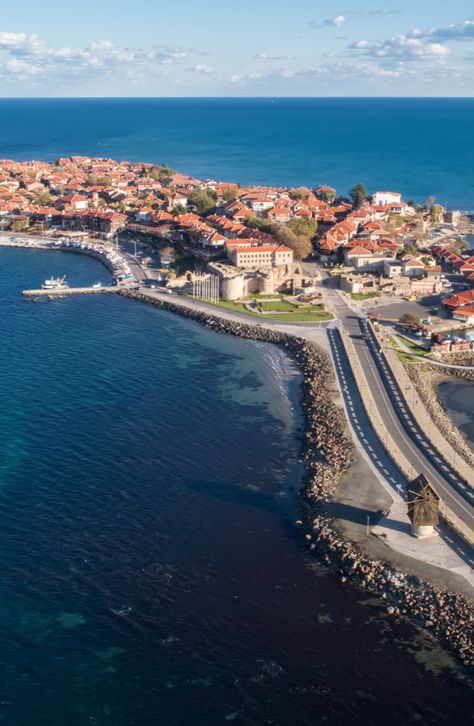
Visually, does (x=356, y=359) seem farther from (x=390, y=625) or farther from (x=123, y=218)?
(x=123, y=218)

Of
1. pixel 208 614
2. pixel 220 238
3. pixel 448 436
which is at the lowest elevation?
pixel 208 614

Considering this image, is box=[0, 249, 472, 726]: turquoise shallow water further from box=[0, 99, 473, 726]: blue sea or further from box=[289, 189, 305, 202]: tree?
box=[289, 189, 305, 202]: tree

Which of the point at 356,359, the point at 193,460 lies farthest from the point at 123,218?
the point at 193,460

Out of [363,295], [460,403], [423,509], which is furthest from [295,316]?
[423,509]

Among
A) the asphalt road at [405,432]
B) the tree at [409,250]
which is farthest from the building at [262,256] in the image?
the asphalt road at [405,432]

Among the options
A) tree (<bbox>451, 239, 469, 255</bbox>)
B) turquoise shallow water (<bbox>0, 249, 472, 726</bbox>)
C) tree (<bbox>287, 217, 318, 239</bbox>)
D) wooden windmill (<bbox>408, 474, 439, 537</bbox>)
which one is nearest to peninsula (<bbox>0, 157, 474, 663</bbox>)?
wooden windmill (<bbox>408, 474, 439, 537</bbox>)

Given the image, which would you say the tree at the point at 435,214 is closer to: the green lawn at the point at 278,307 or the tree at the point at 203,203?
the tree at the point at 203,203

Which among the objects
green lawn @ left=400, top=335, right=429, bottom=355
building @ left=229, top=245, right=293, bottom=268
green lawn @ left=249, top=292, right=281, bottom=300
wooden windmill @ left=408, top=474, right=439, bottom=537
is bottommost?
wooden windmill @ left=408, top=474, right=439, bottom=537

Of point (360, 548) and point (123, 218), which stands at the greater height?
point (123, 218)
